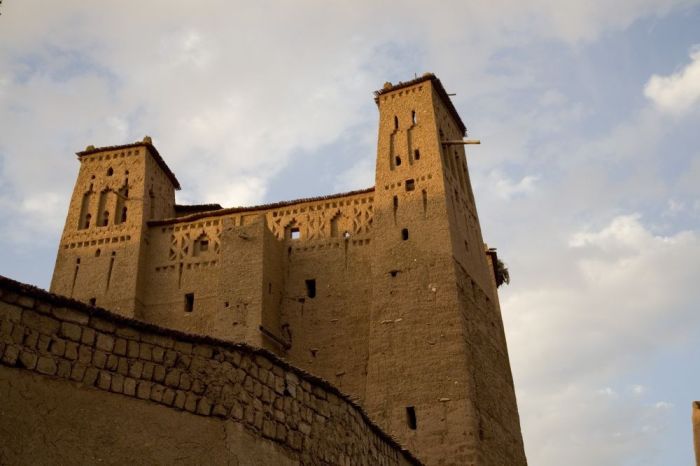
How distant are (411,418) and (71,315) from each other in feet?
41.6

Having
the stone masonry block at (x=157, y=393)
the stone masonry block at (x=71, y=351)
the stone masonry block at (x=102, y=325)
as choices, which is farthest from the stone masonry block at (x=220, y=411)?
the stone masonry block at (x=71, y=351)

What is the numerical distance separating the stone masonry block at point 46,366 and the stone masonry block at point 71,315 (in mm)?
422

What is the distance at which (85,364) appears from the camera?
6.96m

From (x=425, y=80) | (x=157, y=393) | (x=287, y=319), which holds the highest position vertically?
(x=425, y=80)

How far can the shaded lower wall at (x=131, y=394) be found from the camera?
21.3 ft

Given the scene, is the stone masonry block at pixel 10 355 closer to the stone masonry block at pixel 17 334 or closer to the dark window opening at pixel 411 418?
the stone masonry block at pixel 17 334

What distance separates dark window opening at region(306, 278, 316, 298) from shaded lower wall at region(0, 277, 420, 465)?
47.3ft

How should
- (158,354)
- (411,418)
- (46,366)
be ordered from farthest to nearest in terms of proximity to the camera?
1. (411,418)
2. (158,354)
3. (46,366)

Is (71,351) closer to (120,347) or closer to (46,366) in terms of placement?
(46,366)

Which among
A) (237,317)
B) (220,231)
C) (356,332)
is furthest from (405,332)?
(220,231)

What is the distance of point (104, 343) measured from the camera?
23.6ft

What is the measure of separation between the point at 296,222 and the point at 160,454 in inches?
706

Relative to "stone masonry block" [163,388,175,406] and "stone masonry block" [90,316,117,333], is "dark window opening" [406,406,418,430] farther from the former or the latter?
"stone masonry block" [90,316,117,333]

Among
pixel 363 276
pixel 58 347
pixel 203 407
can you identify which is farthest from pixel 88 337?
pixel 363 276
